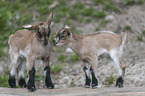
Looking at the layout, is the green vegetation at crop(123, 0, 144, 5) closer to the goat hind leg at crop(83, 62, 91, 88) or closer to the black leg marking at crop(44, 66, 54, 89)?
the goat hind leg at crop(83, 62, 91, 88)

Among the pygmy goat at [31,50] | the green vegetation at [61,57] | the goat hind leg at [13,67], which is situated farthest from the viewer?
the green vegetation at [61,57]

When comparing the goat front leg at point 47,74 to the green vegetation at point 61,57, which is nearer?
the goat front leg at point 47,74

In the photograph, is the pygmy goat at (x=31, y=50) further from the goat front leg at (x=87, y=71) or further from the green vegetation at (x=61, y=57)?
the green vegetation at (x=61, y=57)

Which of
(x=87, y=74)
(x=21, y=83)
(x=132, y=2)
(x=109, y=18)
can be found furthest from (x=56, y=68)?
(x=132, y=2)

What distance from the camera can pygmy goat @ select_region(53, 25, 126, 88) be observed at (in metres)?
5.31

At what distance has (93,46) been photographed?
5426 millimetres

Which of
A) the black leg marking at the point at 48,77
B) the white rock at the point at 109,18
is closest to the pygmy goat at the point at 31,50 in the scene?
the black leg marking at the point at 48,77

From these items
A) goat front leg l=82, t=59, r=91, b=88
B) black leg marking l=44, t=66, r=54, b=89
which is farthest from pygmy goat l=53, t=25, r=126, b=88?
black leg marking l=44, t=66, r=54, b=89

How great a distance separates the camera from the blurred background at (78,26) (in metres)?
7.49

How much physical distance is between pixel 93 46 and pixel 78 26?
18.4ft

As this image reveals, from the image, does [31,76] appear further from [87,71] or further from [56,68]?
[56,68]

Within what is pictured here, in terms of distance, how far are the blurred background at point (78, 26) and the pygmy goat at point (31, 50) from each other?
3.71 ft

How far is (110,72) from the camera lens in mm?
7555

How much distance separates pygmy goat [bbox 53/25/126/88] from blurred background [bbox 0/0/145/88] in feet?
5.33
